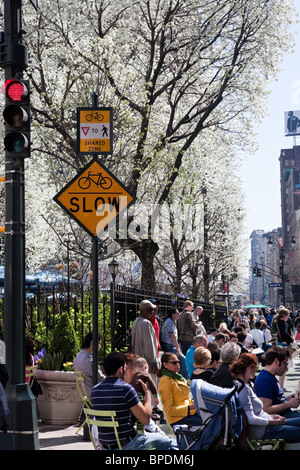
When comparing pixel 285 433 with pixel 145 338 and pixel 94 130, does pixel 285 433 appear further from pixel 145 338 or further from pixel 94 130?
pixel 145 338

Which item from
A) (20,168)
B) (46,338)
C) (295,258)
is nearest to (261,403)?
(20,168)

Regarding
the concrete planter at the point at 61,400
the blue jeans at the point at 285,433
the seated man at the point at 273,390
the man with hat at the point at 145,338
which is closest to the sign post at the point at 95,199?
the concrete planter at the point at 61,400

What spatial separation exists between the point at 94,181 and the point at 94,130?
2.81 feet

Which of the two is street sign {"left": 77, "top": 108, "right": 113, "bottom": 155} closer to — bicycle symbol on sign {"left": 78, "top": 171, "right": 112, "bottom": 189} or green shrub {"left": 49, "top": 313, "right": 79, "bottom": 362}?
bicycle symbol on sign {"left": 78, "top": 171, "right": 112, "bottom": 189}

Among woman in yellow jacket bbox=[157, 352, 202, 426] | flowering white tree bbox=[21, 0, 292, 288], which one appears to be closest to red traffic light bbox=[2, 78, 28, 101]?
woman in yellow jacket bbox=[157, 352, 202, 426]

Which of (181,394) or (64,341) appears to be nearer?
(181,394)

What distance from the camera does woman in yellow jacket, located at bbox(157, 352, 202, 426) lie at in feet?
27.8

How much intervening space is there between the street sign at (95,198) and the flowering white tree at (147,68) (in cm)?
869

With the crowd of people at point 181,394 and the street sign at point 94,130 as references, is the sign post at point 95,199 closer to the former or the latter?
the street sign at point 94,130

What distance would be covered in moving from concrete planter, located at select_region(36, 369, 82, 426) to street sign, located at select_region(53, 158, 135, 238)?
3101mm

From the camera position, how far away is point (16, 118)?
7.99 meters

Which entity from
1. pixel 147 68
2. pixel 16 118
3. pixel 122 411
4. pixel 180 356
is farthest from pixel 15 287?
pixel 147 68

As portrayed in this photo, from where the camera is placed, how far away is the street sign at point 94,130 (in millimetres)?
9477
